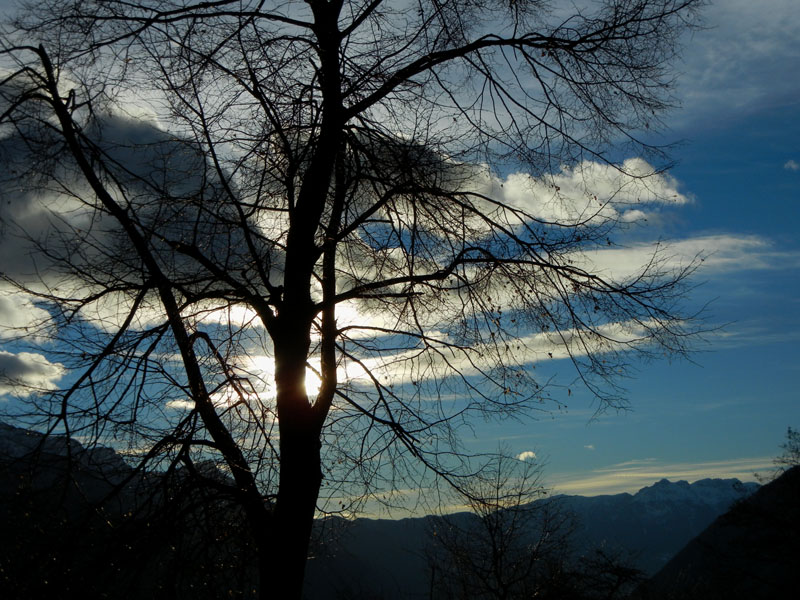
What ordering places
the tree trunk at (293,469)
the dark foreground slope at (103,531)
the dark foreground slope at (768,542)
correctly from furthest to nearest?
the dark foreground slope at (768,542)
the tree trunk at (293,469)
the dark foreground slope at (103,531)

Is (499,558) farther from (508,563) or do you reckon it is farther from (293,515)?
(293,515)

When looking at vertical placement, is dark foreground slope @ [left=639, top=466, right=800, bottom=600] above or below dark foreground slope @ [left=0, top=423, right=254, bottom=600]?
below

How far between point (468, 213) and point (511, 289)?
0.71 m

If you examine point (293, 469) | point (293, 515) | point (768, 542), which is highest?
point (293, 469)

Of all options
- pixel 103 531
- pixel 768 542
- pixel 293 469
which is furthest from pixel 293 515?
pixel 768 542

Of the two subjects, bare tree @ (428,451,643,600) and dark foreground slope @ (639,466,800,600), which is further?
dark foreground slope @ (639,466,800,600)

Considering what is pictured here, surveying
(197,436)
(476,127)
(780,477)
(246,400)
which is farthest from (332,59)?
(780,477)

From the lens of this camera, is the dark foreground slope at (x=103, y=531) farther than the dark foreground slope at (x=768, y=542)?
No

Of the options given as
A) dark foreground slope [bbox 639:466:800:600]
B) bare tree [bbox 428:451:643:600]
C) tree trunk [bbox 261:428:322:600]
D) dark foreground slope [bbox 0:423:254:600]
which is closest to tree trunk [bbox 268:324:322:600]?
tree trunk [bbox 261:428:322:600]

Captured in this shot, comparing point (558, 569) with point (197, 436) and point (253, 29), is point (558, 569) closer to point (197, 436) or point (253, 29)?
point (197, 436)

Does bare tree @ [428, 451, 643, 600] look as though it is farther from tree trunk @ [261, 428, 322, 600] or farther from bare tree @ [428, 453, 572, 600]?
tree trunk @ [261, 428, 322, 600]

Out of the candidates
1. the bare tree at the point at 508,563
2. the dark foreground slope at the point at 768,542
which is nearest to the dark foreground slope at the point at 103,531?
the bare tree at the point at 508,563

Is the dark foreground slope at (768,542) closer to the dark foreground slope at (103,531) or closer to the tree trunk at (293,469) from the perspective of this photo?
the tree trunk at (293,469)

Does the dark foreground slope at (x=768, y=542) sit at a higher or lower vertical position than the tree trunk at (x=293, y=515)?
lower
